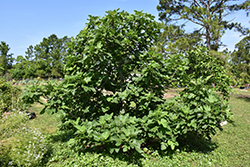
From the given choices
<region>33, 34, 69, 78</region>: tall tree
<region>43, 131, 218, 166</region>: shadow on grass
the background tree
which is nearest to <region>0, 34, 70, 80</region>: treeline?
<region>33, 34, 69, 78</region>: tall tree

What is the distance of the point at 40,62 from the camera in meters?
37.1

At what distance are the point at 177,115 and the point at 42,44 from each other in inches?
1894

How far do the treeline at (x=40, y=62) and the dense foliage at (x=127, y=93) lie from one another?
27135 mm

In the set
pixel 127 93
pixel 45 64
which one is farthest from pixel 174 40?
pixel 45 64

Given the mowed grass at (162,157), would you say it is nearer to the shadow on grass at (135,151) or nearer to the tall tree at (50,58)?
the shadow on grass at (135,151)

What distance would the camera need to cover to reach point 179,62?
3426mm

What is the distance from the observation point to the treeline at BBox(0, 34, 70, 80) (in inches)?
1342

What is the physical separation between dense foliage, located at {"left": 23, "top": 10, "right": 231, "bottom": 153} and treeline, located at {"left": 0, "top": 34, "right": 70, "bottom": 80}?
27135 mm

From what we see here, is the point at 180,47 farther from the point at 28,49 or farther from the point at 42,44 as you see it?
the point at 28,49

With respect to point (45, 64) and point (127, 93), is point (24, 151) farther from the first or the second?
point (45, 64)

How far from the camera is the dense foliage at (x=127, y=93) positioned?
2.91 m

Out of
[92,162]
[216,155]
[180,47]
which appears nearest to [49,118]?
[92,162]

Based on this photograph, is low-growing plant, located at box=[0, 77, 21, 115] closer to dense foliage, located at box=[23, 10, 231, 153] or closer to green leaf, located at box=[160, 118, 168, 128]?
dense foliage, located at box=[23, 10, 231, 153]

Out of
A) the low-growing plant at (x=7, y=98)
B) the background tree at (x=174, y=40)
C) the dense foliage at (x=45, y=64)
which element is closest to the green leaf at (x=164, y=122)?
the low-growing plant at (x=7, y=98)
